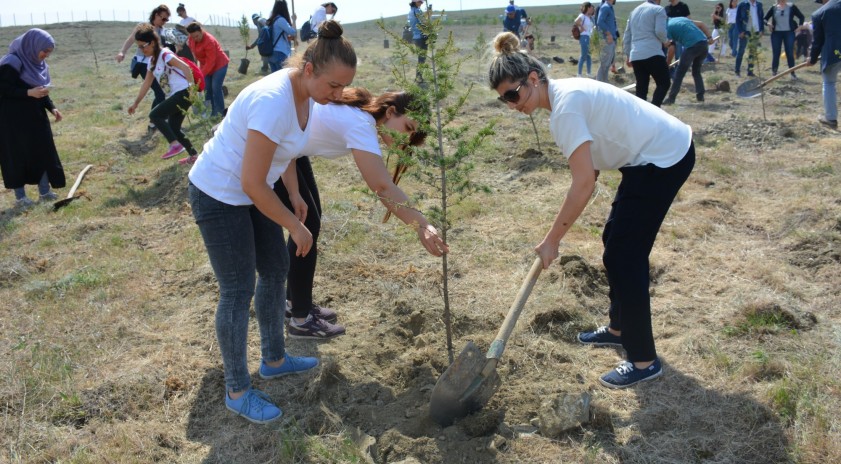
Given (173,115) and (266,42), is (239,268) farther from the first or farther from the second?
(266,42)

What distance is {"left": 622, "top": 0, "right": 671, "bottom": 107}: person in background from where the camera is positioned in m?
8.16

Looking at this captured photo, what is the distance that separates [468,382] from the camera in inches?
119

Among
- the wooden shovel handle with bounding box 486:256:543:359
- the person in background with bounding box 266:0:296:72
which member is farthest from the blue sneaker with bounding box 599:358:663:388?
the person in background with bounding box 266:0:296:72

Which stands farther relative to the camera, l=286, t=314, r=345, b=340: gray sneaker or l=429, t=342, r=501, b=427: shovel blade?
l=286, t=314, r=345, b=340: gray sneaker

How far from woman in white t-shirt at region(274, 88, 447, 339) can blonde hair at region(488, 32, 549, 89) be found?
1.85ft

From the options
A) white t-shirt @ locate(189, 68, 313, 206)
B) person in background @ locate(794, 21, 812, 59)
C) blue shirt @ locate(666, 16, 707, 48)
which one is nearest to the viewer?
white t-shirt @ locate(189, 68, 313, 206)

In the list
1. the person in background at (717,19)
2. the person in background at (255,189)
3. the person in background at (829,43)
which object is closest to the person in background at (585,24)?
the person in background at (717,19)

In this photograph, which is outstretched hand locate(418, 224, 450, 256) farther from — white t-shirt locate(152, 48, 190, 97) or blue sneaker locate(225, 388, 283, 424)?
white t-shirt locate(152, 48, 190, 97)

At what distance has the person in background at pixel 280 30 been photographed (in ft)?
34.2

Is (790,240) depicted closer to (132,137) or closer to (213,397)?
(213,397)

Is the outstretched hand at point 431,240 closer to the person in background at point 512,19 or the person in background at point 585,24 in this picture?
the person in background at point 585,24

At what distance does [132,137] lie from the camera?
10414 millimetres

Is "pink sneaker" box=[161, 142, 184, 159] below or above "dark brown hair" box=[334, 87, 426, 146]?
below

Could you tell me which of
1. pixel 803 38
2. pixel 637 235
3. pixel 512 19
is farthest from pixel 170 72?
pixel 803 38
